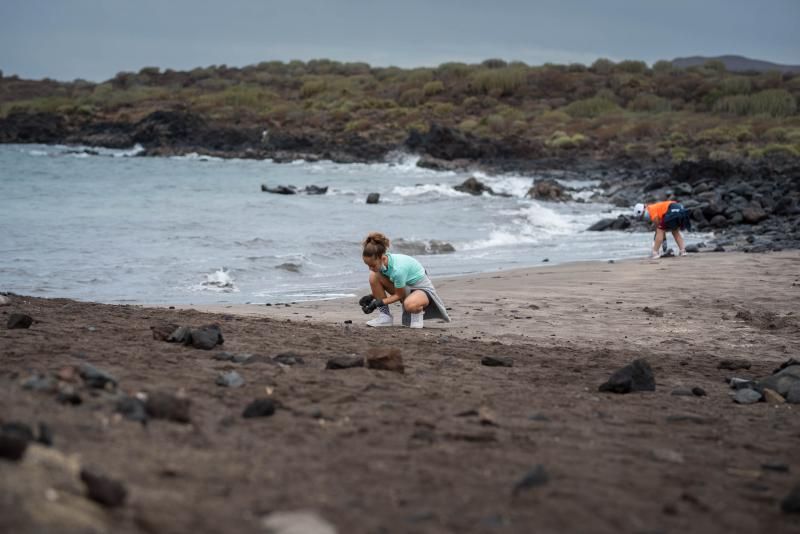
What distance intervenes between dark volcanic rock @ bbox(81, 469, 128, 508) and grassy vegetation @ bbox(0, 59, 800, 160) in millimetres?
37586

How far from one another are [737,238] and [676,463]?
583 inches

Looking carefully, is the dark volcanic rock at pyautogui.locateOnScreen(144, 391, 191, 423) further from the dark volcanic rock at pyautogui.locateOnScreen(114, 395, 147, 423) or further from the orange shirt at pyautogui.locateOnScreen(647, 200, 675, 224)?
the orange shirt at pyautogui.locateOnScreen(647, 200, 675, 224)

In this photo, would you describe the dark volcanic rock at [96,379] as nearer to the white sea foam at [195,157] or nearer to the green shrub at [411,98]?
the white sea foam at [195,157]

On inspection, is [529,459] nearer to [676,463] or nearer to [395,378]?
[676,463]

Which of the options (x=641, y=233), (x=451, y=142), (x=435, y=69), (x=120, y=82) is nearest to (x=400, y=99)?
(x=435, y=69)

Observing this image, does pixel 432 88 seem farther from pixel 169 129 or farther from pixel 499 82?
pixel 169 129

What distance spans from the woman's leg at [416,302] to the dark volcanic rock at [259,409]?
13.4 ft

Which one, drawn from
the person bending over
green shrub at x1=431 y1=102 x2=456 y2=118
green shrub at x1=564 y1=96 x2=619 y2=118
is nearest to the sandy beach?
the person bending over

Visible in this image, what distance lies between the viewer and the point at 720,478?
3920mm

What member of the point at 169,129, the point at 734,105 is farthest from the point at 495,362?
the point at 734,105

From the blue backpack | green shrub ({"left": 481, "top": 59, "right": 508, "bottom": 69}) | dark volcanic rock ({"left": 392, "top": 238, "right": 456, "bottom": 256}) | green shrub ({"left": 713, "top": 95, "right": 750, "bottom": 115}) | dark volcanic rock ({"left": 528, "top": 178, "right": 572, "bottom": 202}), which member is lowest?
dark volcanic rock ({"left": 392, "top": 238, "right": 456, "bottom": 256})

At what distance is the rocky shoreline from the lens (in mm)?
20125

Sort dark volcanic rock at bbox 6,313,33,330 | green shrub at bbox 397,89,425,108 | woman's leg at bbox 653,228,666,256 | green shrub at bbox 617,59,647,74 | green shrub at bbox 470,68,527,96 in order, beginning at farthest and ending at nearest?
green shrub at bbox 617,59,647,74, green shrub at bbox 470,68,527,96, green shrub at bbox 397,89,425,108, woman's leg at bbox 653,228,666,256, dark volcanic rock at bbox 6,313,33,330

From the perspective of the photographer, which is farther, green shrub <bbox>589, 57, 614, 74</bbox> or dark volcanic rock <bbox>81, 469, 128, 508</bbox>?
green shrub <bbox>589, 57, 614, 74</bbox>
